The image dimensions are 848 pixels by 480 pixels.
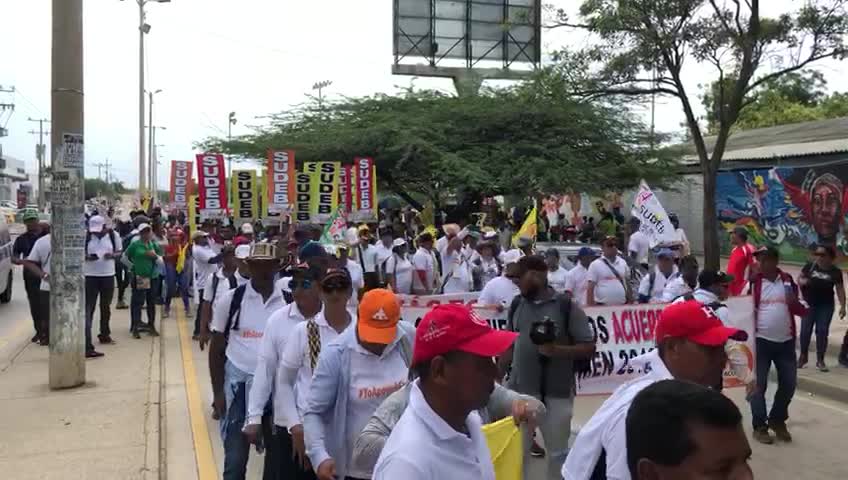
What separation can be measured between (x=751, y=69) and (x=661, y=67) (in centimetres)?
151

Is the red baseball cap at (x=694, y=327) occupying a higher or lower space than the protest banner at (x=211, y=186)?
lower

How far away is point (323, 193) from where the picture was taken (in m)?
17.5

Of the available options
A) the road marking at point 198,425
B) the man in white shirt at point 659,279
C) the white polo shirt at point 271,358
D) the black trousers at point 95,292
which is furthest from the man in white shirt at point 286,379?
the black trousers at point 95,292

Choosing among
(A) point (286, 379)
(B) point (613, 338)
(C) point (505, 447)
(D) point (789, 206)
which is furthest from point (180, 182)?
(C) point (505, 447)

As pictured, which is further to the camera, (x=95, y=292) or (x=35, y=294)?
(x=35, y=294)

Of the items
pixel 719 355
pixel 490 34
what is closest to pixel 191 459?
pixel 719 355

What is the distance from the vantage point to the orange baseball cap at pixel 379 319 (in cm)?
368

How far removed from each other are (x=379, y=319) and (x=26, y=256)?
10771 millimetres

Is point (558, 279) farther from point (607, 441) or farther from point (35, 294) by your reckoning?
point (607, 441)

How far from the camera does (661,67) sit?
14.4 meters

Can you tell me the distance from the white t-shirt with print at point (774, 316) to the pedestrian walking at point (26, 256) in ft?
31.7

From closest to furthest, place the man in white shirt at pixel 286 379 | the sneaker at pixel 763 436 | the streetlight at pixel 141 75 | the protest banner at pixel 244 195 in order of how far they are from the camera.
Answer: the man in white shirt at pixel 286 379 → the sneaker at pixel 763 436 → the protest banner at pixel 244 195 → the streetlight at pixel 141 75

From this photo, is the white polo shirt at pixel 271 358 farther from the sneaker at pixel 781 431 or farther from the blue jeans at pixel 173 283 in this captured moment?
the blue jeans at pixel 173 283

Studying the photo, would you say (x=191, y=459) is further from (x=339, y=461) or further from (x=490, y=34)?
(x=490, y=34)
